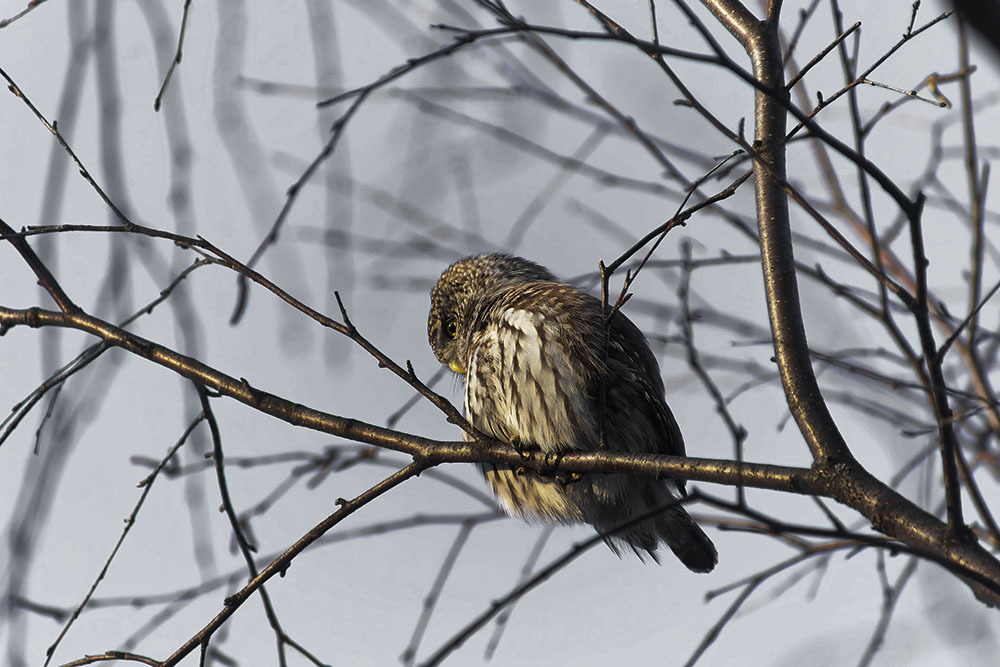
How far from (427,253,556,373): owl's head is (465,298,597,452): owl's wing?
105 centimetres

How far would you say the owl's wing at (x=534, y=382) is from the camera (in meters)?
3.98

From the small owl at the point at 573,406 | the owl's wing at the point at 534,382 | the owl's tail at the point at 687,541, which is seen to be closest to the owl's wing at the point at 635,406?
the small owl at the point at 573,406

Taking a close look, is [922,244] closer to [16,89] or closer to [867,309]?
[867,309]

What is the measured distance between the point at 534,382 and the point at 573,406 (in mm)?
219

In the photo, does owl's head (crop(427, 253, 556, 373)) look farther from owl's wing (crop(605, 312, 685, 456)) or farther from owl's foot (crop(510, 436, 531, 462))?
owl's foot (crop(510, 436, 531, 462))

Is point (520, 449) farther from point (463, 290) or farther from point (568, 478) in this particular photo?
point (463, 290)

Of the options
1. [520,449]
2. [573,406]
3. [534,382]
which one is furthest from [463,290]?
[520,449]

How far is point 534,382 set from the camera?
4094mm

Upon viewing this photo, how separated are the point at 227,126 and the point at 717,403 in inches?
97.2

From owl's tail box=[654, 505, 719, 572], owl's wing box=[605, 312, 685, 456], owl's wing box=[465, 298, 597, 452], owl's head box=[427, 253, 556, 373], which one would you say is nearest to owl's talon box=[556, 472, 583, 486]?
owl's wing box=[465, 298, 597, 452]

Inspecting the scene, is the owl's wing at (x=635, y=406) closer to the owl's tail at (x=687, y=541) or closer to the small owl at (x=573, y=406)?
the small owl at (x=573, y=406)

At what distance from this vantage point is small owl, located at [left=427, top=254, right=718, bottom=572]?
4.02 meters

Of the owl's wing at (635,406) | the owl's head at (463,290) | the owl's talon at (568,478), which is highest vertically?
the owl's head at (463,290)

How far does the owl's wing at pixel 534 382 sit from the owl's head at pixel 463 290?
1053 millimetres
